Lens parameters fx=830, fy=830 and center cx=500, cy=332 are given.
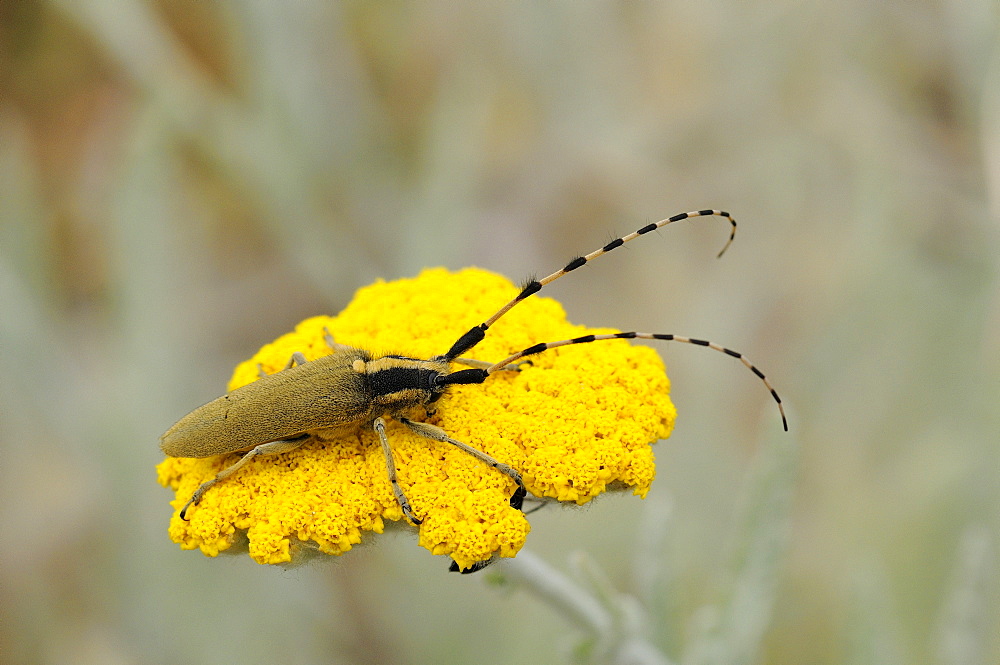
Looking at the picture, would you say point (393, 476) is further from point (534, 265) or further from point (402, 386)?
point (534, 265)

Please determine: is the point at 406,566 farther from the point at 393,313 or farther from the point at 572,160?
the point at 572,160

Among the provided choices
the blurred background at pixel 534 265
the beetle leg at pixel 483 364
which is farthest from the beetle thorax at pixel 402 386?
the blurred background at pixel 534 265

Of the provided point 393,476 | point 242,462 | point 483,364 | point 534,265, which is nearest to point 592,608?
point 483,364

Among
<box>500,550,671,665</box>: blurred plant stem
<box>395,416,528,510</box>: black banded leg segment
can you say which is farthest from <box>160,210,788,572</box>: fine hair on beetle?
<box>500,550,671,665</box>: blurred plant stem

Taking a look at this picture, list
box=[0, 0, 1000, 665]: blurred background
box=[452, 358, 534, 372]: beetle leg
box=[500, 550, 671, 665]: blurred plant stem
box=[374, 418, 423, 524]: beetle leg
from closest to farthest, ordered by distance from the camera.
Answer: box=[374, 418, 423, 524]: beetle leg
box=[452, 358, 534, 372]: beetle leg
box=[500, 550, 671, 665]: blurred plant stem
box=[0, 0, 1000, 665]: blurred background

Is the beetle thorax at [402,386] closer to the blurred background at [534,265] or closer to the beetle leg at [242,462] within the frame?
the beetle leg at [242,462]

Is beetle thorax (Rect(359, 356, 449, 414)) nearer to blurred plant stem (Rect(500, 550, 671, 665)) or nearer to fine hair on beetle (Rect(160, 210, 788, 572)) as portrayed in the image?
fine hair on beetle (Rect(160, 210, 788, 572))
